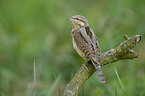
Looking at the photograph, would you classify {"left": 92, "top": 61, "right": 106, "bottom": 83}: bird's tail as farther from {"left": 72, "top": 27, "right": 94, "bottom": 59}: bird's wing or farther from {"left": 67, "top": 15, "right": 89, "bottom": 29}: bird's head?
{"left": 67, "top": 15, "right": 89, "bottom": 29}: bird's head

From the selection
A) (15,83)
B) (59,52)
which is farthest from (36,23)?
(15,83)

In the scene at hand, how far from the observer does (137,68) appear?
5844 millimetres

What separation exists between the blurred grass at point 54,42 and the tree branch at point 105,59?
1.36m

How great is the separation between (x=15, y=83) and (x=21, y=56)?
0.96 m

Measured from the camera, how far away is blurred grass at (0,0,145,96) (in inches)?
221

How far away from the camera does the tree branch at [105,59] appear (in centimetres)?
304

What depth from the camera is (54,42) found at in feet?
23.0

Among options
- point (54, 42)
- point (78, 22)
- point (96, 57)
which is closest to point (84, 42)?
point (96, 57)

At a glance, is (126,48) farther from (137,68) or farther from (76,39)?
(137,68)

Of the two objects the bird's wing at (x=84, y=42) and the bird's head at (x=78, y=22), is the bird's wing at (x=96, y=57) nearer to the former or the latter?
the bird's wing at (x=84, y=42)

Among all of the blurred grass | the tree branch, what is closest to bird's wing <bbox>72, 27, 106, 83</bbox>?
the tree branch

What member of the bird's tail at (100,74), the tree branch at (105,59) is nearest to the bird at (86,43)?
the bird's tail at (100,74)

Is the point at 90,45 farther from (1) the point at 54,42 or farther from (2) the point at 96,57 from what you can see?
(1) the point at 54,42

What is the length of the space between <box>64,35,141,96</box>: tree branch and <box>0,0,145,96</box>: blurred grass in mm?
1357
